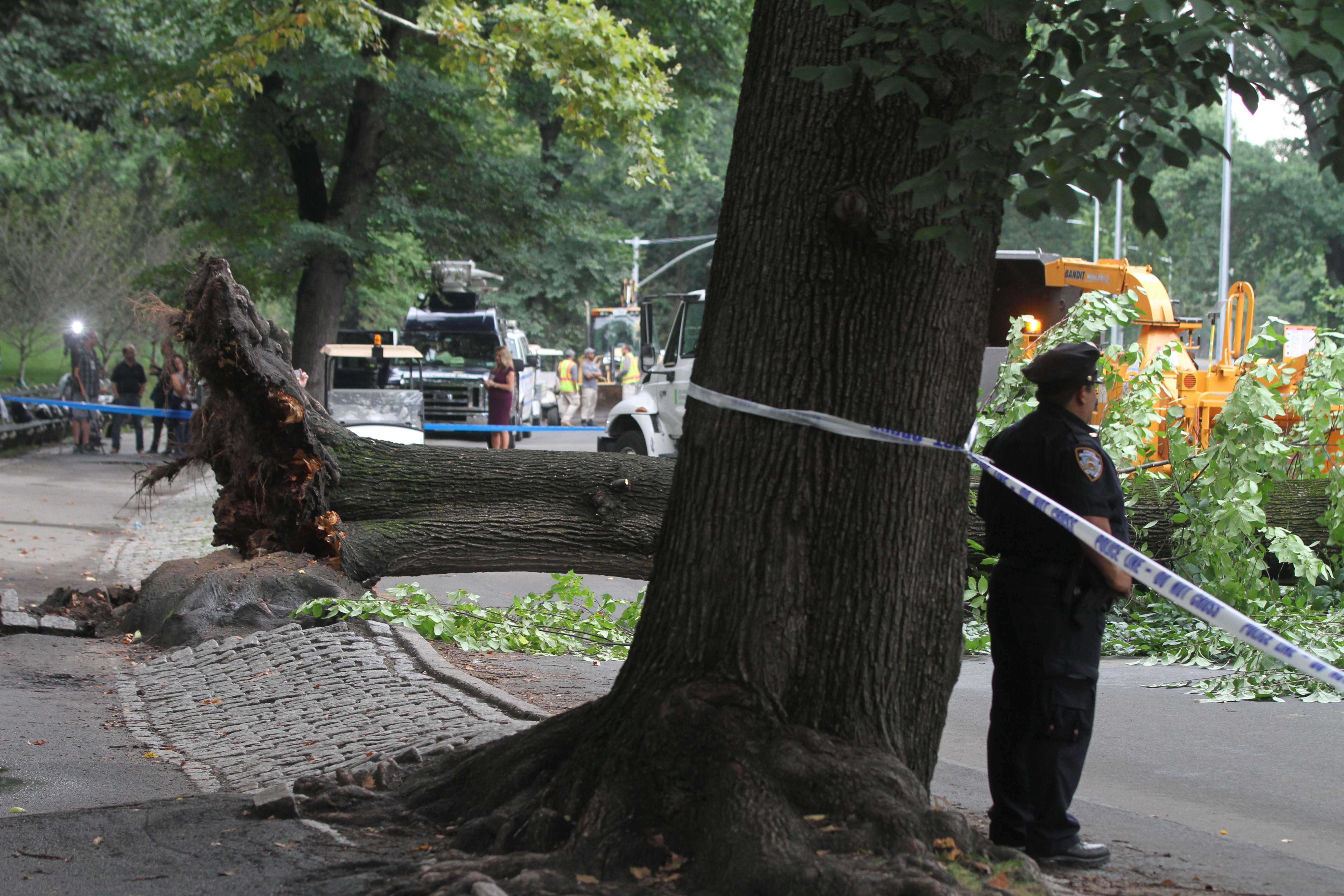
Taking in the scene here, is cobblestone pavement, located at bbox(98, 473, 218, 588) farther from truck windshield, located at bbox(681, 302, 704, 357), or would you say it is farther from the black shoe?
the black shoe

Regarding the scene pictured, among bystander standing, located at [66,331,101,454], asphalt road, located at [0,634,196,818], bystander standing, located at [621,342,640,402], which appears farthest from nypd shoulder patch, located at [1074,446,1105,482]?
bystander standing, located at [621,342,640,402]

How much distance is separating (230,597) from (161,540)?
5.23 meters

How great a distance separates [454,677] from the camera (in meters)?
6.31

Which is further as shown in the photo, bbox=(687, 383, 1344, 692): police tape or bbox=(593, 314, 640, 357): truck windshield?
bbox=(593, 314, 640, 357): truck windshield

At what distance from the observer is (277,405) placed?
808 centimetres

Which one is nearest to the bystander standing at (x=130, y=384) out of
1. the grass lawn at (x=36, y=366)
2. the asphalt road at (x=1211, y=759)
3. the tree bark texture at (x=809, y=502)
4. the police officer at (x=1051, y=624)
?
the grass lawn at (x=36, y=366)

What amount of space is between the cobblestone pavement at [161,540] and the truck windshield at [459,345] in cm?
982

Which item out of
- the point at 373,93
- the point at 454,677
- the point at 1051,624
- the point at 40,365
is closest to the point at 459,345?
the point at 373,93

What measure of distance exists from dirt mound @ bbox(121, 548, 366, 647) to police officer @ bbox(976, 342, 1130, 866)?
4.80 meters

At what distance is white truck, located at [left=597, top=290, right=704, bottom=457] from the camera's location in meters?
14.8

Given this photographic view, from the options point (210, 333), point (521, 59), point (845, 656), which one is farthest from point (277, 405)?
point (521, 59)

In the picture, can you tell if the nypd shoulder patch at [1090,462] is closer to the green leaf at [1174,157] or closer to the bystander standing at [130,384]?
the green leaf at [1174,157]

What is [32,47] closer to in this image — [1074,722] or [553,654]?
[553,654]

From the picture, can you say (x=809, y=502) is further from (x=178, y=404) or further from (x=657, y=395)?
(x=178, y=404)
